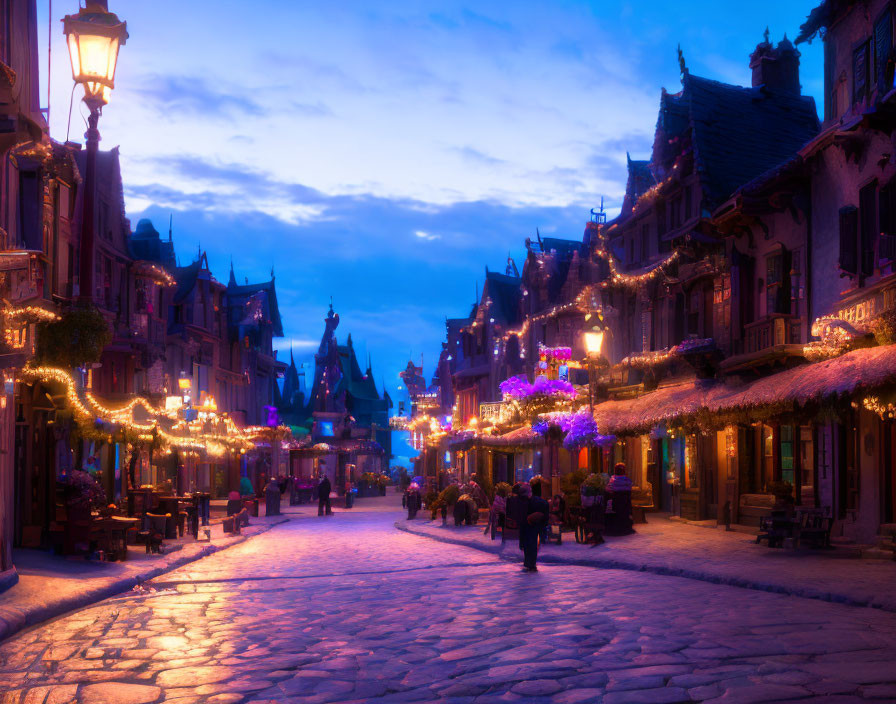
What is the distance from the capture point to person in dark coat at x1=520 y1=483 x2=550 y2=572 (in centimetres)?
1617

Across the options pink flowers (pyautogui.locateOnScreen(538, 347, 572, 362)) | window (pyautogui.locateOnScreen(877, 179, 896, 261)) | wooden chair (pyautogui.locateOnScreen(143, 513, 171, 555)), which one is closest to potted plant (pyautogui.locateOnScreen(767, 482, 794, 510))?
window (pyautogui.locateOnScreen(877, 179, 896, 261))

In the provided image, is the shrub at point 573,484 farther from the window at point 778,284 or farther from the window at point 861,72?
the window at point 861,72

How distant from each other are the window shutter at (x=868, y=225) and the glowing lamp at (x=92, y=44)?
13.6 metres

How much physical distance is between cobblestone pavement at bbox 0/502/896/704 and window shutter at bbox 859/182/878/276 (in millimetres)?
7698

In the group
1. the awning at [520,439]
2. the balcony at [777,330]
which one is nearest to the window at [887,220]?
the balcony at [777,330]

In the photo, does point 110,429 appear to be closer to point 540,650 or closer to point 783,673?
point 540,650

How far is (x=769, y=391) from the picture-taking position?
17.9 metres

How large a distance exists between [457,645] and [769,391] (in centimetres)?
1075

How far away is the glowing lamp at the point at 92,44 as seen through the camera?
13125 mm

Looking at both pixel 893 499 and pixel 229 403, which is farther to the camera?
pixel 229 403

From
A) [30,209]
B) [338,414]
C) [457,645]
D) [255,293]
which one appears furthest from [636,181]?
[338,414]

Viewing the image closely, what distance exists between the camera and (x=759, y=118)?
2989 cm

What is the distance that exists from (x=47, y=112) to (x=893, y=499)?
640 inches

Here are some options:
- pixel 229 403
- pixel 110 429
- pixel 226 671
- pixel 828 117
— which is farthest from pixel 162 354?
pixel 226 671
